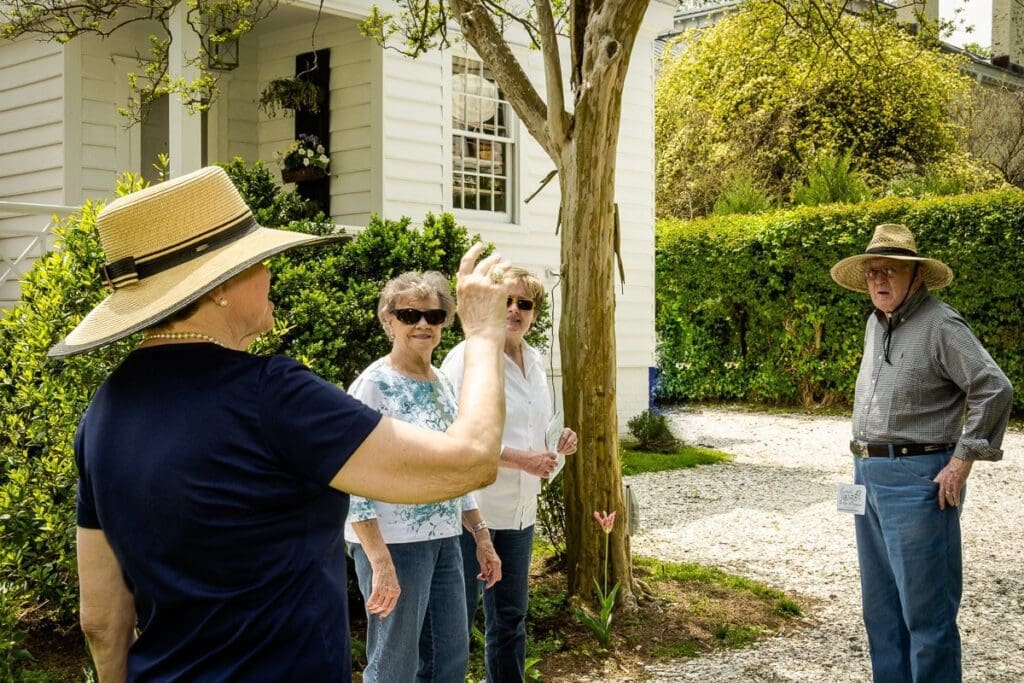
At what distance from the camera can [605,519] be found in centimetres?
574

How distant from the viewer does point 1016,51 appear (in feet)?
130

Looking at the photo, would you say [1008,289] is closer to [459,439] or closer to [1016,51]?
[459,439]

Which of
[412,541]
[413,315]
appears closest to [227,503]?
[412,541]

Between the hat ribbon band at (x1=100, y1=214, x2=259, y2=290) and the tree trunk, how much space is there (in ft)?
13.4

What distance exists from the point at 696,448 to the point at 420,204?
5.07 meters

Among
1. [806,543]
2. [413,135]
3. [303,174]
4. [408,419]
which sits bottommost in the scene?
[806,543]

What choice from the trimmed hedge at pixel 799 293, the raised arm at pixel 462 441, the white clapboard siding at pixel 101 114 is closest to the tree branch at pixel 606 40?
the raised arm at pixel 462 441

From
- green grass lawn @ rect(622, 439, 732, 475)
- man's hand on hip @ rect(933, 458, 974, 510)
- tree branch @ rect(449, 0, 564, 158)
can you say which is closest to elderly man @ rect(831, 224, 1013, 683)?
man's hand on hip @ rect(933, 458, 974, 510)

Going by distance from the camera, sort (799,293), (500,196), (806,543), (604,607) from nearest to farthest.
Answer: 1. (604,607)
2. (806,543)
3. (500,196)
4. (799,293)

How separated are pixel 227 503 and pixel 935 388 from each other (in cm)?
354

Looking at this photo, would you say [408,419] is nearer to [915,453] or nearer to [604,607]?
[915,453]

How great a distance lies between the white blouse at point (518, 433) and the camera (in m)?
4.40

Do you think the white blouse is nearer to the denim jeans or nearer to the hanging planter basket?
the denim jeans

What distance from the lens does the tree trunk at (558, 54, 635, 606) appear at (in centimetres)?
593
